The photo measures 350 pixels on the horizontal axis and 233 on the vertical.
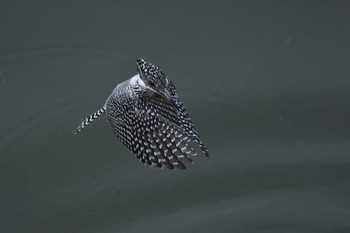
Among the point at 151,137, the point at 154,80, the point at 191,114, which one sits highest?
the point at 191,114

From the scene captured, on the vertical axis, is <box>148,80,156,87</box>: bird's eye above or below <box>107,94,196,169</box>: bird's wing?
above

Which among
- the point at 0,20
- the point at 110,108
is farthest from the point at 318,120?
the point at 0,20

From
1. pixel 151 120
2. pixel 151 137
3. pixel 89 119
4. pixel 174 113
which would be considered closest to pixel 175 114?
pixel 174 113

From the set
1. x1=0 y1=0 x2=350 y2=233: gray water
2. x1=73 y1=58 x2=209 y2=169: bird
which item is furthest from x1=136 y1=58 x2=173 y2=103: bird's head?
x1=0 y1=0 x2=350 y2=233: gray water

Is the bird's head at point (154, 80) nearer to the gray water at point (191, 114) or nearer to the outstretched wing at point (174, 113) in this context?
the outstretched wing at point (174, 113)

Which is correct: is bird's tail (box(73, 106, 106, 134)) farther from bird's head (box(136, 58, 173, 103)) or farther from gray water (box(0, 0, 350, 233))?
bird's head (box(136, 58, 173, 103))

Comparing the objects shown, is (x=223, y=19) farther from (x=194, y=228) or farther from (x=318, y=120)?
(x=194, y=228)

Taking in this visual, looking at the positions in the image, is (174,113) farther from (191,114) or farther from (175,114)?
(191,114)
